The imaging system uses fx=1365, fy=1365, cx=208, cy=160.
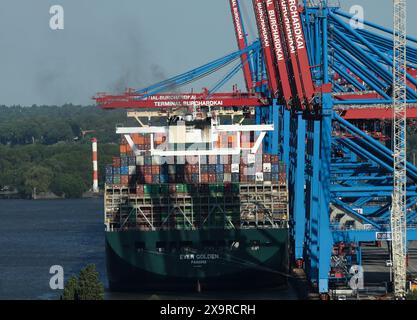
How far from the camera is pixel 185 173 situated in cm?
5581

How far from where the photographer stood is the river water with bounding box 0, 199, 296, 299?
52.0 meters

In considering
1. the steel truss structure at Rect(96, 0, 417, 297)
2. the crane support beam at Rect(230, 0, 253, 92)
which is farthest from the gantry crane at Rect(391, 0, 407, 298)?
the crane support beam at Rect(230, 0, 253, 92)

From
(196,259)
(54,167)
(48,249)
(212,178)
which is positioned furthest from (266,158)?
(54,167)

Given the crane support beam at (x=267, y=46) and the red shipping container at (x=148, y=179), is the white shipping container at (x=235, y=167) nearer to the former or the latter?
the red shipping container at (x=148, y=179)

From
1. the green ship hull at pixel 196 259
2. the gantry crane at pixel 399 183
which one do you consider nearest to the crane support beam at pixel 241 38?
the green ship hull at pixel 196 259

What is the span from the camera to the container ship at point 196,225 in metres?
52.8

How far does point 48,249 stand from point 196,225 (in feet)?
71.4

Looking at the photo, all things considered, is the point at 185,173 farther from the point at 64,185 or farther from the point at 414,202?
the point at 64,185

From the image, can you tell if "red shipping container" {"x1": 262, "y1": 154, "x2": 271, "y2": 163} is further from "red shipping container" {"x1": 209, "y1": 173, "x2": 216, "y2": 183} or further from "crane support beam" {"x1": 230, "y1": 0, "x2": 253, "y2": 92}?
"crane support beam" {"x1": 230, "y1": 0, "x2": 253, "y2": 92}

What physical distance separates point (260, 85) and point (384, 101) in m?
28.7

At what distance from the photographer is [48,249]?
7375cm

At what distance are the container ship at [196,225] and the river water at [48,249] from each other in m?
0.97

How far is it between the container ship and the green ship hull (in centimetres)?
4

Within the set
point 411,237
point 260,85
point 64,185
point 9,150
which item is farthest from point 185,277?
point 9,150
